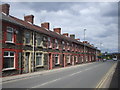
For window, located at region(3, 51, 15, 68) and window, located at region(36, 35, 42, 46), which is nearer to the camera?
window, located at region(3, 51, 15, 68)

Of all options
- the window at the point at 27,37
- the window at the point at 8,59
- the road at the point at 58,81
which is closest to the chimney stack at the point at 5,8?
the window at the point at 27,37

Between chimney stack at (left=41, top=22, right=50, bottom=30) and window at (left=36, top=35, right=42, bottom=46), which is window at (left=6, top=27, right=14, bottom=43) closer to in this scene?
window at (left=36, top=35, right=42, bottom=46)

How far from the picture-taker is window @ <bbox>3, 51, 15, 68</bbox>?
1614 cm

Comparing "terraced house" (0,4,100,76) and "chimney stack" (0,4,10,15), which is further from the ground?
"chimney stack" (0,4,10,15)

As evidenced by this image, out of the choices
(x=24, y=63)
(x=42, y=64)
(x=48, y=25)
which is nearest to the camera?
(x=24, y=63)

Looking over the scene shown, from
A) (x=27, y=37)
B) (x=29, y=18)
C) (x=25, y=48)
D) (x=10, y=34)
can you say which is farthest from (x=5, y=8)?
(x=29, y=18)

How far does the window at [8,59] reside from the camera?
16.1 metres

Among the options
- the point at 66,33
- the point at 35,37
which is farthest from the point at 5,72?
the point at 66,33

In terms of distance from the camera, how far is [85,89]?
30.3ft

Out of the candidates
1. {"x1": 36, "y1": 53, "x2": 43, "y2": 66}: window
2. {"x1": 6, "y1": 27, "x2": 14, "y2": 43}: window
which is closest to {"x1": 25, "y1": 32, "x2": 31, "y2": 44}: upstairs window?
{"x1": 6, "y1": 27, "x2": 14, "y2": 43}: window

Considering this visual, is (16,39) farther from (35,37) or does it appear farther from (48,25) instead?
(48,25)

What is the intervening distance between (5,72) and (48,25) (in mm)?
18968

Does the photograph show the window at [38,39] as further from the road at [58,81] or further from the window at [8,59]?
the road at [58,81]

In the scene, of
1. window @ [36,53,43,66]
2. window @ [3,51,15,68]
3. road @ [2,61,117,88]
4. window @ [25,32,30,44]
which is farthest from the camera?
window @ [36,53,43,66]
